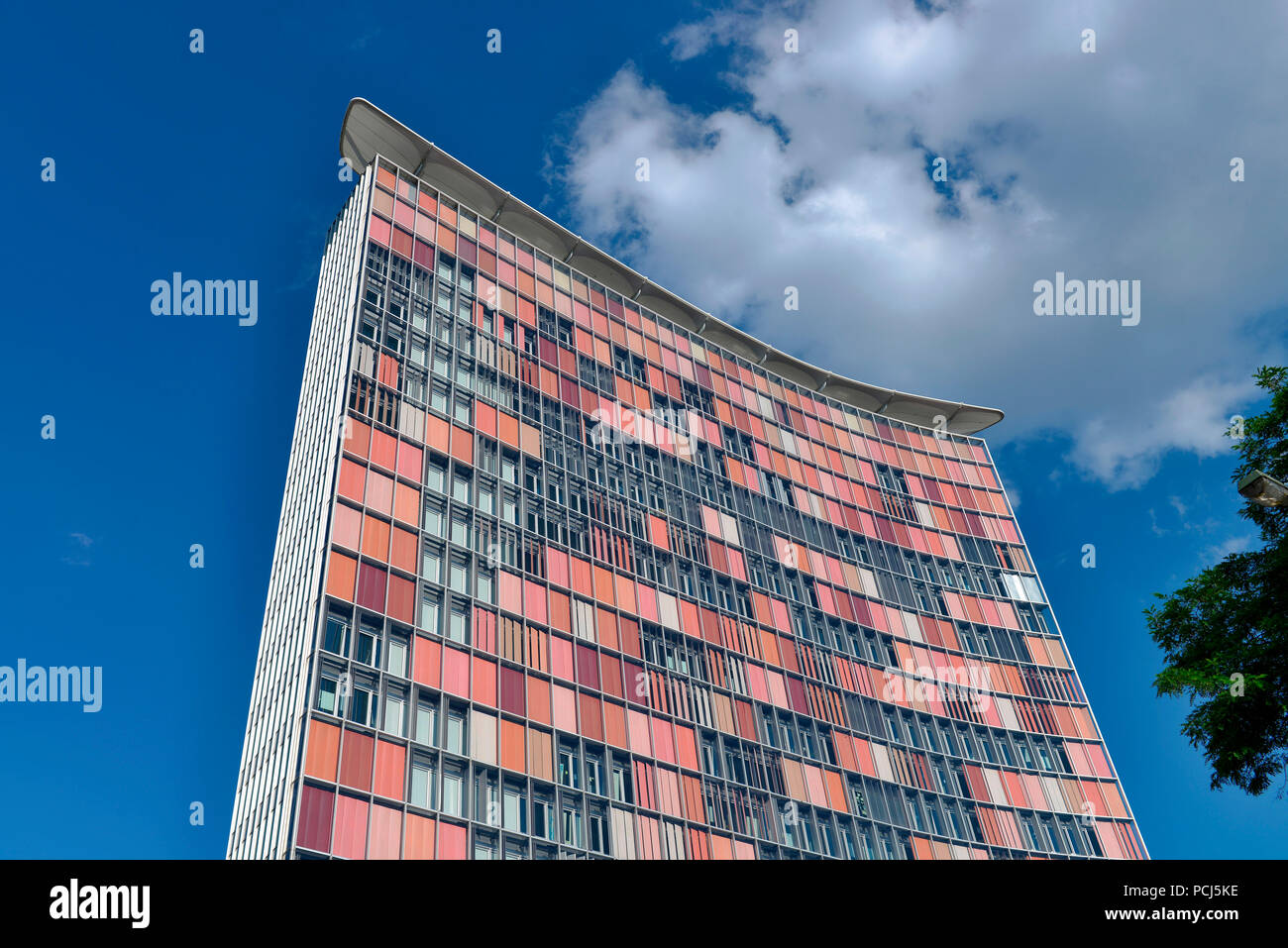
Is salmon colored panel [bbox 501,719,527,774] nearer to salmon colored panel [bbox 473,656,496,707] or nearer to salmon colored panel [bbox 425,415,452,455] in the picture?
salmon colored panel [bbox 473,656,496,707]

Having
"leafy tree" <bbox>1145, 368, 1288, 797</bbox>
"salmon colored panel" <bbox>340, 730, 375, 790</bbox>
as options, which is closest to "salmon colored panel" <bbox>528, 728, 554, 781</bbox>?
"salmon colored panel" <bbox>340, 730, 375, 790</bbox>

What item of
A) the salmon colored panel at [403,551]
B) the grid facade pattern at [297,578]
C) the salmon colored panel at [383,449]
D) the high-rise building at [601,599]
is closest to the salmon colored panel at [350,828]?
the high-rise building at [601,599]

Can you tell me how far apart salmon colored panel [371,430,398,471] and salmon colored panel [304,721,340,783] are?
12570mm

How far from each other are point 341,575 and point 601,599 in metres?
13.0

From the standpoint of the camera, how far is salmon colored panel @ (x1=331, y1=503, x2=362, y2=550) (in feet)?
120

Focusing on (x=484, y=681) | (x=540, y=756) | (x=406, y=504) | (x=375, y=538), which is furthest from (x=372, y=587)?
(x=540, y=756)

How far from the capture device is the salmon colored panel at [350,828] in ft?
96.5

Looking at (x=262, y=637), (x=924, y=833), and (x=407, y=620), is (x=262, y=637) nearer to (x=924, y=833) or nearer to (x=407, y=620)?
(x=407, y=620)

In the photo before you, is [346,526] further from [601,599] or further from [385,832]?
[601,599]

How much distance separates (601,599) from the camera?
44375mm

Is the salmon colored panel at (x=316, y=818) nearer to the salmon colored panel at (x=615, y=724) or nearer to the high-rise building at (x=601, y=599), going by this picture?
the high-rise building at (x=601, y=599)
